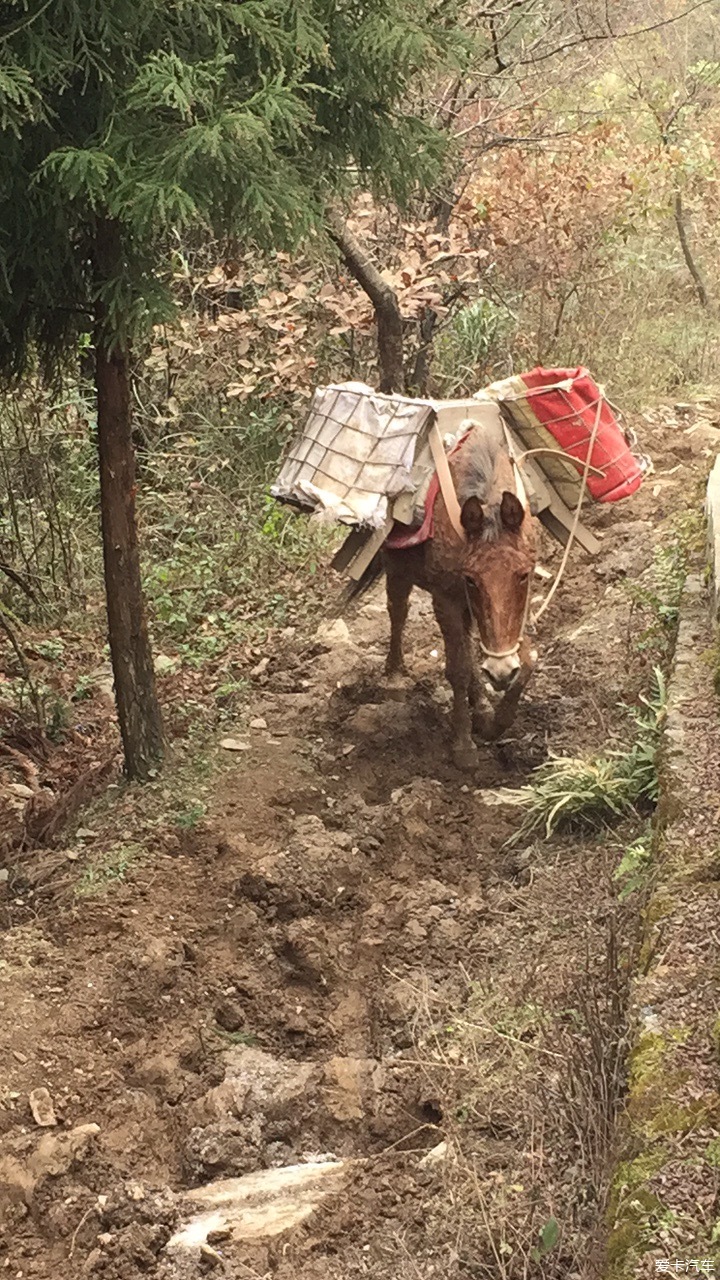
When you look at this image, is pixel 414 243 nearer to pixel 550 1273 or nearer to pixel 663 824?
pixel 663 824

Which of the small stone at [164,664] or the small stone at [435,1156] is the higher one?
the small stone at [164,664]

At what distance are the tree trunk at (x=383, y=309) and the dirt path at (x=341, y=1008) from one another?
3059 mm

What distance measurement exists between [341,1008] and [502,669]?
182 cm

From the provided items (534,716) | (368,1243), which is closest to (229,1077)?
(368,1243)

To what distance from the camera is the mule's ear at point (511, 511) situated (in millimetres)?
6008

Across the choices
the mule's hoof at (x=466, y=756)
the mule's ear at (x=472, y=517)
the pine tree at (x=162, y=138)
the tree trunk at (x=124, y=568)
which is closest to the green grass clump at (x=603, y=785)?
the mule's hoof at (x=466, y=756)

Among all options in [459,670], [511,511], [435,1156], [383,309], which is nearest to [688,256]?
[383,309]

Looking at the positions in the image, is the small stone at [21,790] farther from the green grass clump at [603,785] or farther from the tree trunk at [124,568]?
the green grass clump at [603,785]

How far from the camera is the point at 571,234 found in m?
11.2

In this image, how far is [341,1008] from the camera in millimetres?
5059

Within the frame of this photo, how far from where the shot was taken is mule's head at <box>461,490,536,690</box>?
601 cm

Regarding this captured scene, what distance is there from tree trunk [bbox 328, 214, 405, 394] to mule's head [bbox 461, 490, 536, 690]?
312cm

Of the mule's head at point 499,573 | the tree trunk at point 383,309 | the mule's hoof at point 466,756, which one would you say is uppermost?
the tree trunk at point 383,309

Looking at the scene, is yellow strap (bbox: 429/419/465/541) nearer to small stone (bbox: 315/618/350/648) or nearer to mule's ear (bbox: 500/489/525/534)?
mule's ear (bbox: 500/489/525/534)
